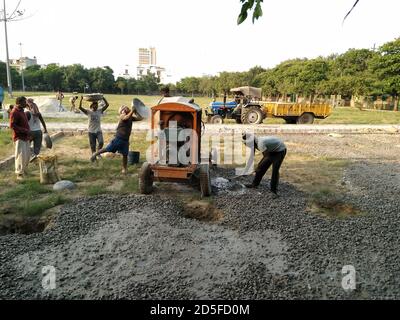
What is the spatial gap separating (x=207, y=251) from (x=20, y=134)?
469 cm

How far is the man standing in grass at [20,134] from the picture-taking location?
664 cm

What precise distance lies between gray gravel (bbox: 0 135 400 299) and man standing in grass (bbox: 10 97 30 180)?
211 cm

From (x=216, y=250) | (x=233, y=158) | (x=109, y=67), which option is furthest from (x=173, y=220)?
(x=109, y=67)

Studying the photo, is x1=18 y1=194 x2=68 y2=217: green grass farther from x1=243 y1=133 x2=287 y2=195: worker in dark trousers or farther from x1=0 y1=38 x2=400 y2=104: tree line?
x1=0 y1=38 x2=400 y2=104: tree line

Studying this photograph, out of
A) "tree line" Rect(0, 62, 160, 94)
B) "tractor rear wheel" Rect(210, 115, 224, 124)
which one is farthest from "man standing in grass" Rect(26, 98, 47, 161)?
"tree line" Rect(0, 62, 160, 94)

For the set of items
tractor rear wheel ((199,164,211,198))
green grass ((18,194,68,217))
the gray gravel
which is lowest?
the gray gravel

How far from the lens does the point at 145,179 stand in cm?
607

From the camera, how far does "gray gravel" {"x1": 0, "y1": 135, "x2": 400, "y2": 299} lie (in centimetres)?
337

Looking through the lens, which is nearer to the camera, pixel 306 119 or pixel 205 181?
pixel 205 181

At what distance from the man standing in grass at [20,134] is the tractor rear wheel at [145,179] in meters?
2.59

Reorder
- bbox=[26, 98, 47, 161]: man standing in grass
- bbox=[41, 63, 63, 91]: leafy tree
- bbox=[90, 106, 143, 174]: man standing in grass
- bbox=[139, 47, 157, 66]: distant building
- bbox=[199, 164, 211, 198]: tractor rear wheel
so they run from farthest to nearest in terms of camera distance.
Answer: bbox=[139, 47, 157, 66]: distant building → bbox=[41, 63, 63, 91]: leafy tree → bbox=[26, 98, 47, 161]: man standing in grass → bbox=[90, 106, 143, 174]: man standing in grass → bbox=[199, 164, 211, 198]: tractor rear wheel

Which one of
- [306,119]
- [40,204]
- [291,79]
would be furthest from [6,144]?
[291,79]

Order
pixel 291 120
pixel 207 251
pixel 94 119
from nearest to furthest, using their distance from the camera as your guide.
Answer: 1. pixel 207 251
2. pixel 94 119
3. pixel 291 120

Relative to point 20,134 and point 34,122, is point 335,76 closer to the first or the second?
point 34,122
